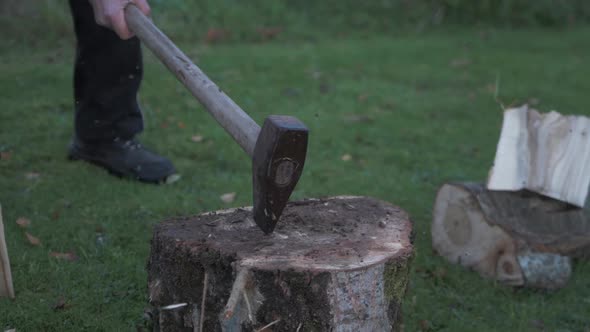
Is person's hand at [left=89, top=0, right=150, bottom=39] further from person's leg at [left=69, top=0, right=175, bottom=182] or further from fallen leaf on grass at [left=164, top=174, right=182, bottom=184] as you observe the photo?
fallen leaf on grass at [left=164, top=174, right=182, bottom=184]

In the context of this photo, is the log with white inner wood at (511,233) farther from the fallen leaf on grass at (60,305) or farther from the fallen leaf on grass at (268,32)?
the fallen leaf on grass at (268,32)

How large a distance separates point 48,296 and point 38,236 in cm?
61

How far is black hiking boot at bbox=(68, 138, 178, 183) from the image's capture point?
4.23m

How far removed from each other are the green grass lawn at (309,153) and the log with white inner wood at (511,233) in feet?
0.30

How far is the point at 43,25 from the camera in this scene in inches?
273

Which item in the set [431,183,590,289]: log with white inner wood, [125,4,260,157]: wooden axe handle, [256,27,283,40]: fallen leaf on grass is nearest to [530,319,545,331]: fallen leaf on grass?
[431,183,590,289]: log with white inner wood

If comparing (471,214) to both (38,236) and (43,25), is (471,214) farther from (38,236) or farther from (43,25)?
(43,25)

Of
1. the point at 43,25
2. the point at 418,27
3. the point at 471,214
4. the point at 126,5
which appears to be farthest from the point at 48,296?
the point at 418,27

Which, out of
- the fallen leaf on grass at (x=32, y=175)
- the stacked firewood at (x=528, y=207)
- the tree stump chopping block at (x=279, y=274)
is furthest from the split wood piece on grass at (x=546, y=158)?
the fallen leaf on grass at (x=32, y=175)

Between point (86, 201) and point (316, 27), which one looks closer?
point (86, 201)

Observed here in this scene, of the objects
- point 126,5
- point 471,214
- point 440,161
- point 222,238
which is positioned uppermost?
point 126,5

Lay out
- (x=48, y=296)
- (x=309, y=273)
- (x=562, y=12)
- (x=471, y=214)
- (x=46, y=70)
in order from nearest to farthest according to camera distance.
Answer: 1. (x=309, y=273)
2. (x=48, y=296)
3. (x=471, y=214)
4. (x=46, y=70)
5. (x=562, y=12)

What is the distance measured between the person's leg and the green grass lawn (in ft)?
0.37

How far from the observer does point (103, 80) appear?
4.10 metres
